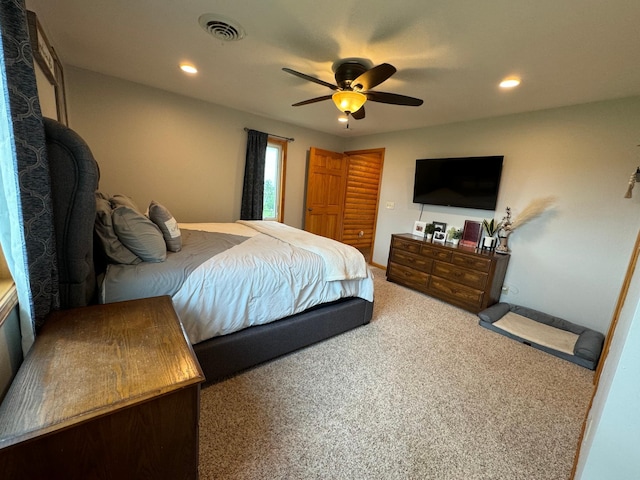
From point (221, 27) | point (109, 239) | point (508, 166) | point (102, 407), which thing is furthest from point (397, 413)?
point (508, 166)

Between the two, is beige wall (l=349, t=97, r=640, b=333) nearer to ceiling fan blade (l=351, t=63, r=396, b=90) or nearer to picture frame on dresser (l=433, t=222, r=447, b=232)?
picture frame on dresser (l=433, t=222, r=447, b=232)

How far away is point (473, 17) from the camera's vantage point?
1.55m

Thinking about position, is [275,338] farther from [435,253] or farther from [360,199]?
[360,199]

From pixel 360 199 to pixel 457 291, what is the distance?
294 cm

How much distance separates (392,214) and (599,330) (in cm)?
274

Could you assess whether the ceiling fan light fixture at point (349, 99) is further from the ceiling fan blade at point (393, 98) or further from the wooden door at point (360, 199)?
the wooden door at point (360, 199)

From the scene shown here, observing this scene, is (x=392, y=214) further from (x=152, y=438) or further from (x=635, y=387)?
(x=152, y=438)

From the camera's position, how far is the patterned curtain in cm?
82

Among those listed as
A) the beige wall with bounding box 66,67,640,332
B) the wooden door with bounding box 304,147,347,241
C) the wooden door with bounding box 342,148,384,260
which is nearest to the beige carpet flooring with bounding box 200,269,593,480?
the beige wall with bounding box 66,67,640,332

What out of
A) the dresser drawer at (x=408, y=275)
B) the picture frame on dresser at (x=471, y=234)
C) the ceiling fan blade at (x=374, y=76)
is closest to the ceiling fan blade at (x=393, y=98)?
the ceiling fan blade at (x=374, y=76)

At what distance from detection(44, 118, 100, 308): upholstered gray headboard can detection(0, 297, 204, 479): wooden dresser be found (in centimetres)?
30

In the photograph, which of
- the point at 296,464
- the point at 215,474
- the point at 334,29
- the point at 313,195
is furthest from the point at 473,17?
the point at 313,195

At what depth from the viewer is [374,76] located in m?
1.95

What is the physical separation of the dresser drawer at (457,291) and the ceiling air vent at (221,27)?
128 inches
